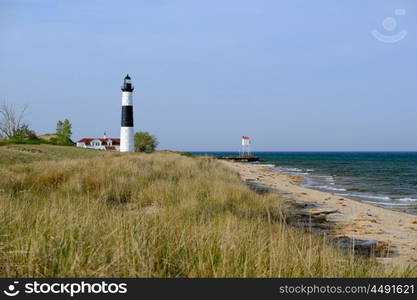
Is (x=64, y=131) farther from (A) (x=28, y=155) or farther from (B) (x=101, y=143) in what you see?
(A) (x=28, y=155)

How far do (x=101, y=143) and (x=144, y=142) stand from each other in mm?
18405

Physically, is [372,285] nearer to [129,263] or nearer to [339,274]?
[339,274]

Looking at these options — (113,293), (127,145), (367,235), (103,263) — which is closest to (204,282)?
(113,293)

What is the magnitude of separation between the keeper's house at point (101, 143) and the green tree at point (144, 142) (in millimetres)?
14638

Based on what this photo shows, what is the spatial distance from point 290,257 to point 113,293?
1.75m

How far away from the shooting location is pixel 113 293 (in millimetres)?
2586

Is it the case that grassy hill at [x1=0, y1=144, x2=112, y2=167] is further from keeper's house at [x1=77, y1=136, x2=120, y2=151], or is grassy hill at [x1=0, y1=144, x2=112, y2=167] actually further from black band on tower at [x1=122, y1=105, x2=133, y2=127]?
keeper's house at [x1=77, y1=136, x2=120, y2=151]

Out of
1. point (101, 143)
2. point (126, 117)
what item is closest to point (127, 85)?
point (126, 117)


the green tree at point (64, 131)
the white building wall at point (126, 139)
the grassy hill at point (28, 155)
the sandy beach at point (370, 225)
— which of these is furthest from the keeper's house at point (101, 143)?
the sandy beach at point (370, 225)

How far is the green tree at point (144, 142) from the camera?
5338 centimetres

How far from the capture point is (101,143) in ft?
227

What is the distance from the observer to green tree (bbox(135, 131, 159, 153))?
53.4m

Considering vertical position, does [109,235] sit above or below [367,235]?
above

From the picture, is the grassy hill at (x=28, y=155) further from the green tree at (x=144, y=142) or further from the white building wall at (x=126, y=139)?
the green tree at (x=144, y=142)
